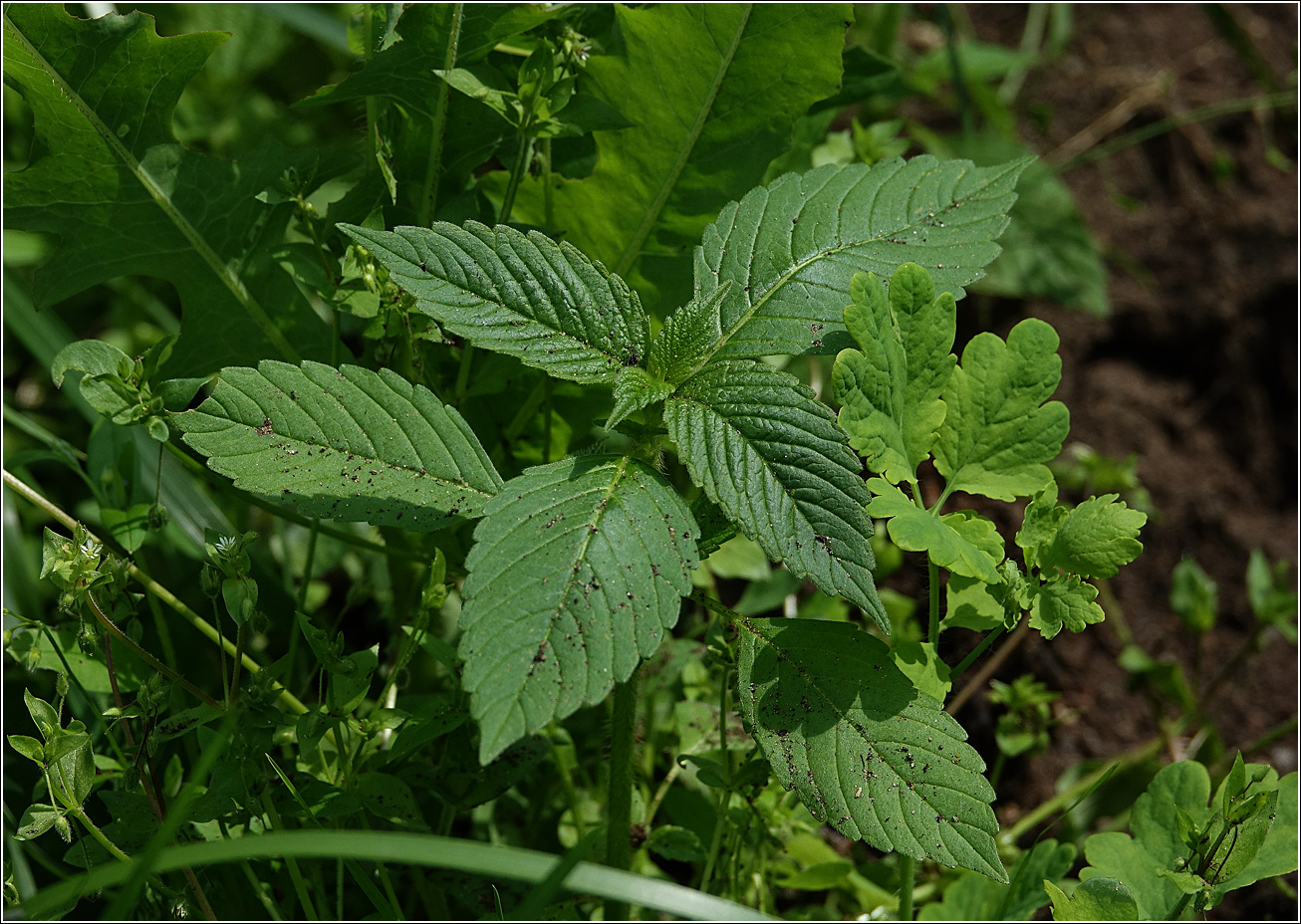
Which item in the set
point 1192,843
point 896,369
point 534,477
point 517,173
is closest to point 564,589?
point 534,477

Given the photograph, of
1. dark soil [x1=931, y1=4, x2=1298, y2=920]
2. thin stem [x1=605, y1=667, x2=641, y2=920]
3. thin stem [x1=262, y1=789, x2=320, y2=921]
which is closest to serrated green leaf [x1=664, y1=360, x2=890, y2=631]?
thin stem [x1=605, y1=667, x2=641, y2=920]

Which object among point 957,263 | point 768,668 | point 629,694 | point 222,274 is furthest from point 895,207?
point 222,274

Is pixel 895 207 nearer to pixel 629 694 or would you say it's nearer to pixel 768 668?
pixel 768 668

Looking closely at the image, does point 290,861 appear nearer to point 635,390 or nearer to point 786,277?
point 635,390

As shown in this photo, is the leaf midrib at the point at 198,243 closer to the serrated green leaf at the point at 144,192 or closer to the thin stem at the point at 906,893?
the serrated green leaf at the point at 144,192

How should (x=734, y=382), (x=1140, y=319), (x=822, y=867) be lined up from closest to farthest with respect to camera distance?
(x=734, y=382), (x=822, y=867), (x=1140, y=319)

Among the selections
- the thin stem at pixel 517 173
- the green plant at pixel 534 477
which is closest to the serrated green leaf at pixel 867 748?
the green plant at pixel 534 477
